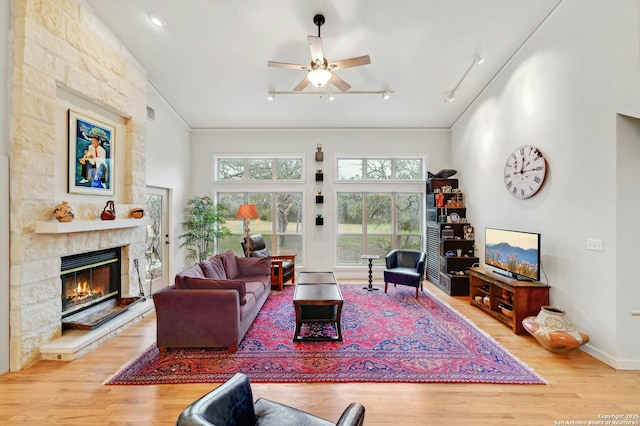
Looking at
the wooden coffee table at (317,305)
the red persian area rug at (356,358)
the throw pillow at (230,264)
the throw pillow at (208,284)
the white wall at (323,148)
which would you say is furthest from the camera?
the white wall at (323,148)

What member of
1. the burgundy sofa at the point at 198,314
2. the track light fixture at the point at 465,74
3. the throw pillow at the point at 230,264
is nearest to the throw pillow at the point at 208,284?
the burgundy sofa at the point at 198,314

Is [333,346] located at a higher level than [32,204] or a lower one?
lower

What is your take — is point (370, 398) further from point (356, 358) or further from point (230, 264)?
point (230, 264)

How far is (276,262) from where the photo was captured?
5.13 m

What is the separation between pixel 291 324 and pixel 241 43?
3.93 metres

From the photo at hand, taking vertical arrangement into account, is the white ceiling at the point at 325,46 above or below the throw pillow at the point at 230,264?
above

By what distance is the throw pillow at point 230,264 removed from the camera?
13.7 ft

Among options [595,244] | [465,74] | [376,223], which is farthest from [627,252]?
[376,223]

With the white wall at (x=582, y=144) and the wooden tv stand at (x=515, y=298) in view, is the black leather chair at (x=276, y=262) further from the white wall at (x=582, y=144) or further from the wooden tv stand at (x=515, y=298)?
the white wall at (x=582, y=144)

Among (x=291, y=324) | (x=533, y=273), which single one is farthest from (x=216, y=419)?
(x=533, y=273)

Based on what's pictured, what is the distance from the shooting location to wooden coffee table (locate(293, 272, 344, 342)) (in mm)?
3095

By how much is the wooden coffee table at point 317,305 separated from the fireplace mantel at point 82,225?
246 centimetres

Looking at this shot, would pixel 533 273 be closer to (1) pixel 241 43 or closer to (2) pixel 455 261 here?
(2) pixel 455 261

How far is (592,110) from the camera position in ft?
9.28
